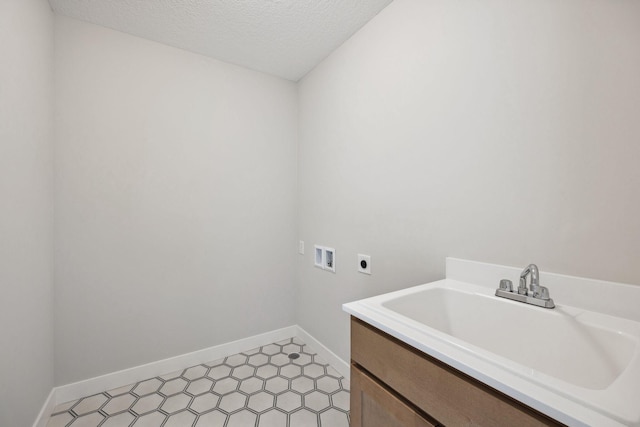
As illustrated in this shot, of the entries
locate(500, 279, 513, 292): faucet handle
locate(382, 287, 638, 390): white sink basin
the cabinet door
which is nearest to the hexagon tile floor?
the cabinet door

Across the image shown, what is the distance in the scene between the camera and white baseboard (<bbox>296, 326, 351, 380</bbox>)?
6.30 ft

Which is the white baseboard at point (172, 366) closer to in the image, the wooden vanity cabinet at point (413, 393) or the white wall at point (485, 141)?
the white wall at point (485, 141)

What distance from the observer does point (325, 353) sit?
6.97 ft

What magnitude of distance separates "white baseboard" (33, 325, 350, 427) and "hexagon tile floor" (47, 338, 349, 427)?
4 centimetres

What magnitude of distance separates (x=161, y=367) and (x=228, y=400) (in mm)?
626

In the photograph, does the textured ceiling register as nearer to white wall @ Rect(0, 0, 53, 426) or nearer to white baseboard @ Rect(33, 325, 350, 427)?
white wall @ Rect(0, 0, 53, 426)

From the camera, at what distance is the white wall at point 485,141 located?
0.86 metres

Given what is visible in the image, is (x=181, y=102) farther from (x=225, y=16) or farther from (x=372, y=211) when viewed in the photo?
(x=372, y=211)

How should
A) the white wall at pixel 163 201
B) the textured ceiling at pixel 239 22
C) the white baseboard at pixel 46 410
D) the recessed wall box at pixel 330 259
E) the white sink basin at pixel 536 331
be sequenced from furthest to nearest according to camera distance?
1. the recessed wall box at pixel 330 259
2. the white wall at pixel 163 201
3. the textured ceiling at pixel 239 22
4. the white baseboard at pixel 46 410
5. the white sink basin at pixel 536 331

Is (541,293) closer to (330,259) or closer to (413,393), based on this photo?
(413,393)

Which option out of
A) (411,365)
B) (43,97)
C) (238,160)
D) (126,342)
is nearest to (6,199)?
(43,97)

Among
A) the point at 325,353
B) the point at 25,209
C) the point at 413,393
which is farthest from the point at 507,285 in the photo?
the point at 25,209

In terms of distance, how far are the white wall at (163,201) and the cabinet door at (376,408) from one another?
152 cm

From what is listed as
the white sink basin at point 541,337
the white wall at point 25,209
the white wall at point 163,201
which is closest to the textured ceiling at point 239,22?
the white wall at point 163,201
